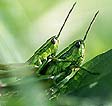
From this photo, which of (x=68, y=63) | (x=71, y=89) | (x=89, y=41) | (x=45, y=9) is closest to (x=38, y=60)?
(x=68, y=63)

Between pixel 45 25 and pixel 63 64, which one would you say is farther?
pixel 45 25

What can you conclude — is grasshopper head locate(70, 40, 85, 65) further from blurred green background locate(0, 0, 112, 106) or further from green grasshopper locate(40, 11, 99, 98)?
blurred green background locate(0, 0, 112, 106)

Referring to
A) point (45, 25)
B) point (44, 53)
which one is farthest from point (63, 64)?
point (45, 25)

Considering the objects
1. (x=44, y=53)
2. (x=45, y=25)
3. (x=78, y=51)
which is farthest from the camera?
(x=45, y=25)

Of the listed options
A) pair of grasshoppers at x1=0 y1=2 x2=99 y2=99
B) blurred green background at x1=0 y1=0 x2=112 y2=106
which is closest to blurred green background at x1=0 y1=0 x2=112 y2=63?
blurred green background at x1=0 y1=0 x2=112 y2=106

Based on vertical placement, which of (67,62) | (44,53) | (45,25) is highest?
(45,25)

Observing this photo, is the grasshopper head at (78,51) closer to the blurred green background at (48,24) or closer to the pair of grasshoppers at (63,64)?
the pair of grasshoppers at (63,64)

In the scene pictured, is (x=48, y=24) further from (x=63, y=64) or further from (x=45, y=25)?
(x=63, y=64)

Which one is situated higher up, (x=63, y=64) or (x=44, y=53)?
(x=44, y=53)
